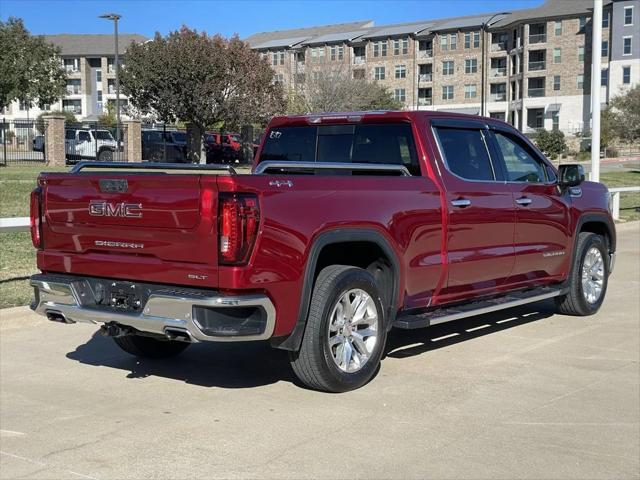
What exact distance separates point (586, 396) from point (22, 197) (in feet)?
51.0

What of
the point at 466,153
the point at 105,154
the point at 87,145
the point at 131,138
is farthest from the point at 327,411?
the point at 105,154

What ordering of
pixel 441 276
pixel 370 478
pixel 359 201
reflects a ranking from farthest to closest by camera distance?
1. pixel 441 276
2. pixel 359 201
3. pixel 370 478

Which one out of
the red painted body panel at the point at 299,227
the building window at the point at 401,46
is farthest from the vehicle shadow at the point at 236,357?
the building window at the point at 401,46

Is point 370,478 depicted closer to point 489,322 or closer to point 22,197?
point 489,322

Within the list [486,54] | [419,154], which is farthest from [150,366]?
[486,54]

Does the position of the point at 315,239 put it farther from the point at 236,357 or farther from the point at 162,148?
the point at 162,148

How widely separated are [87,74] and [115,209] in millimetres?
102646

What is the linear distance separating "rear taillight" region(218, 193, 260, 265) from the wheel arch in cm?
53

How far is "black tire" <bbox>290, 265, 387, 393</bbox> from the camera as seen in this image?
17.5 ft

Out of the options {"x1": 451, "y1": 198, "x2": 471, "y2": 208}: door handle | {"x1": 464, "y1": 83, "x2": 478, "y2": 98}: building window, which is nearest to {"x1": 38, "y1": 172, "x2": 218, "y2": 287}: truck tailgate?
{"x1": 451, "y1": 198, "x2": 471, "y2": 208}: door handle

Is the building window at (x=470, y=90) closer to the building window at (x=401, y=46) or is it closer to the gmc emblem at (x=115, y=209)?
the building window at (x=401, y=46)

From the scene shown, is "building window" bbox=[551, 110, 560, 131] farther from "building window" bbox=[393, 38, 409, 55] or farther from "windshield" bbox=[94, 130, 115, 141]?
"windshield" bbox=[94, 130, 115, 141]

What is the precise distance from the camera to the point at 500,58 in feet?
284

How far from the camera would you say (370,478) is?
13.8ft
